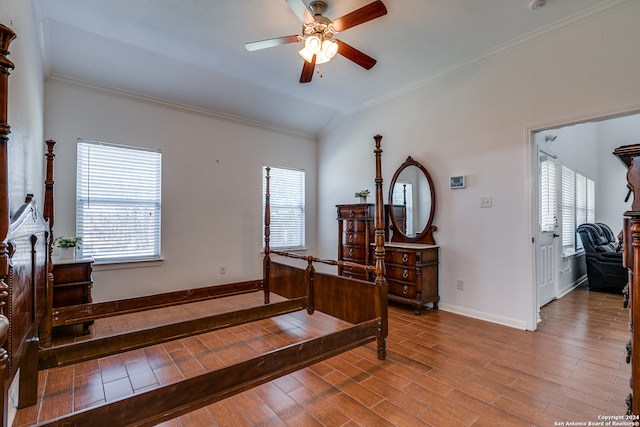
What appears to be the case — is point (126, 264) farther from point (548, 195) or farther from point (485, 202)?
point (548, 195)

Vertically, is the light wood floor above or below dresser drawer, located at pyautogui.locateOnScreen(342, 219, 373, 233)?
below

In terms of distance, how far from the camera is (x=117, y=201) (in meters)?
3.95

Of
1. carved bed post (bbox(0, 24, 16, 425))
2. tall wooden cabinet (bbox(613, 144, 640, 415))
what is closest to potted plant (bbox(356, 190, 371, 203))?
tall wooden cabinet (bbox(613, 144, 640, 415))

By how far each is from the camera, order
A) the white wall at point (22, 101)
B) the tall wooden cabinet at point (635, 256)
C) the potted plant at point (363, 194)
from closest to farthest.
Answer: the tall wooden cabinet at point (635, 256) → the white wall at point (22, 101) → the potted plant at point (363, 194)

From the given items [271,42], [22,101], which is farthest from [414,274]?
[22,101]

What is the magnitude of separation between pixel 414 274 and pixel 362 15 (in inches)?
112

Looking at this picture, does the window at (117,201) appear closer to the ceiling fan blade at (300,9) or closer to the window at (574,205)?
the ceiling fan blade at (300,9)

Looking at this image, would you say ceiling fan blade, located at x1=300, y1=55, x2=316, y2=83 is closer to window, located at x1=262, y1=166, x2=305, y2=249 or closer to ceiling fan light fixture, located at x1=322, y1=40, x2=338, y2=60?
ceiling fan light fixture, located at x1=322, y1=40, x2=338, y2=60

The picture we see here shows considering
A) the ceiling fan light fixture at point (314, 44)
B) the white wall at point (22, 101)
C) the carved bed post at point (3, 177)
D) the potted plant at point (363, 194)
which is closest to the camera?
the carved bed post at point (3, 177)

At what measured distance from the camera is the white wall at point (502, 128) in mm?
2787

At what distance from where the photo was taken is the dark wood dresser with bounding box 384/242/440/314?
3764 millimetres

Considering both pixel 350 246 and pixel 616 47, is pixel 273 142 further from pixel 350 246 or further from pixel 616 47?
pixel 616 47

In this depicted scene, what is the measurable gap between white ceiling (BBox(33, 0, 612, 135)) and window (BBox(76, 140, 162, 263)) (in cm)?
88

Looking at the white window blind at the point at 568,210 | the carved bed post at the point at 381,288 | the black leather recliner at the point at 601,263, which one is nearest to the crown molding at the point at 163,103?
the carved bed post at the point at 381,288
